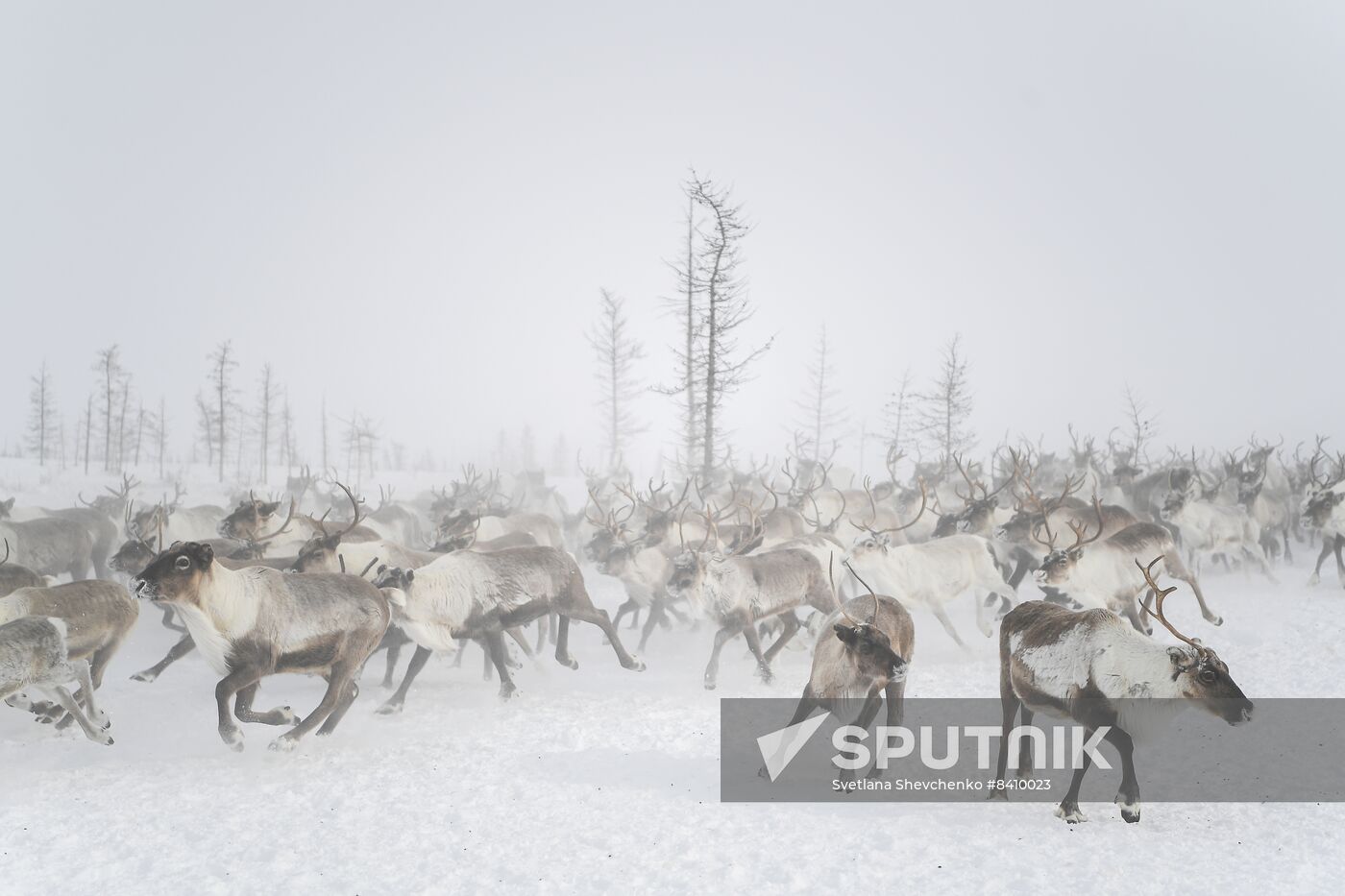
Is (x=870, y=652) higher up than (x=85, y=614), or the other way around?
(x=870, y=652)

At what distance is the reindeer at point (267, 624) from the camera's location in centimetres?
599

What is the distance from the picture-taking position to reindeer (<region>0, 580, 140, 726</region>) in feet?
22.3

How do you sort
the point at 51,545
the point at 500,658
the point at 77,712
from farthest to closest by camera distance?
1. the point at 51,545
2. the point at 500,658
3. the point at 77,712

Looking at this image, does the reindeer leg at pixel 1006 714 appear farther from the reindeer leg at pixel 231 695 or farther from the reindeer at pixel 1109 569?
the reindeer leg at pixel 231 695

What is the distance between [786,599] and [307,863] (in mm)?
5960

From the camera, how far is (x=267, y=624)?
6.37m

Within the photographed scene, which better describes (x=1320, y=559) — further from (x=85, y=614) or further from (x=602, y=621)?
(x=85, y=614)

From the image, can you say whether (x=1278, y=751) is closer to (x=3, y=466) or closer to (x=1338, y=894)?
(x=1338, y=894)

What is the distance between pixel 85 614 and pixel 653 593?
21.7 feet

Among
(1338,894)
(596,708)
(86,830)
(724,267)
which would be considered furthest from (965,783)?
(724,267)

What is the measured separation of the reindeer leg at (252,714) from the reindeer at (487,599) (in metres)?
1.17

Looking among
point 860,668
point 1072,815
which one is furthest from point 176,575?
point 1072,815

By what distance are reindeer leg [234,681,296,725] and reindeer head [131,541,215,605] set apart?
2.94ft

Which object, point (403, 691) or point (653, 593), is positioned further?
point (653, 593)
